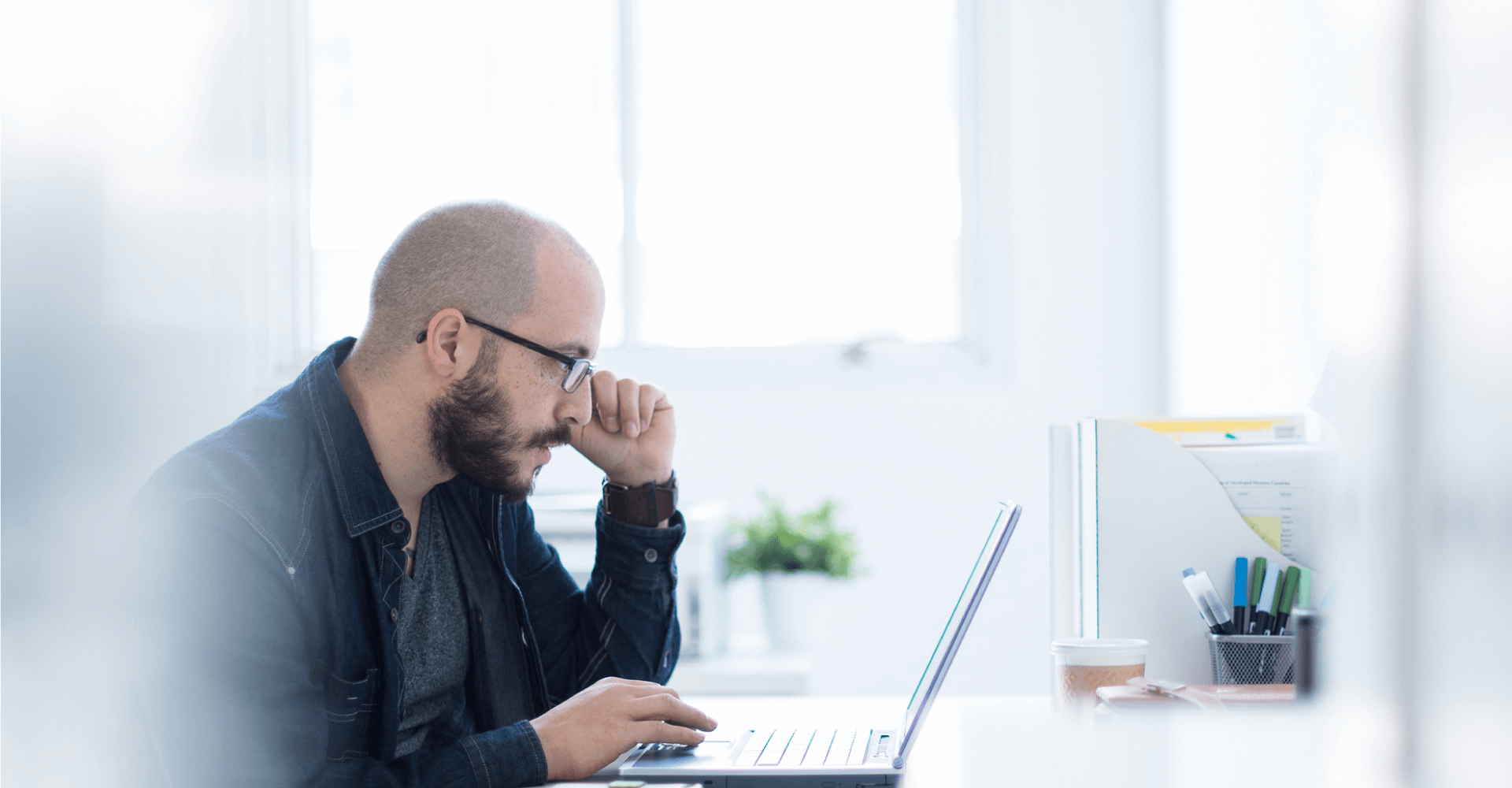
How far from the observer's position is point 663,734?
0.85 m

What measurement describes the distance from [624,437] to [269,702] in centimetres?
56

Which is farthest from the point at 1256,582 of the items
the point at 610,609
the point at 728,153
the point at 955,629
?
the point at 728,153

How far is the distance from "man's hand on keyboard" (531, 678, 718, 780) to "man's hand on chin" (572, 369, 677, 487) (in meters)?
0.37

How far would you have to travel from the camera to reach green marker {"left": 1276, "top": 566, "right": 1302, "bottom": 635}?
0.95 metres

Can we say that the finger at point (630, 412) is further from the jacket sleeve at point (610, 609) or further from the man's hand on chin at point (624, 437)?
the jacket sleeve at point (610, 609)

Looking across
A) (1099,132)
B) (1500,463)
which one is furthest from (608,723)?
(1099,132)

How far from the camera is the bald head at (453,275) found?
1.04 meters

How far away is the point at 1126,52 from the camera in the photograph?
2.45 m

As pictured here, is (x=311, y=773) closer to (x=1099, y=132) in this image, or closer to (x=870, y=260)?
(x=870, y=260)

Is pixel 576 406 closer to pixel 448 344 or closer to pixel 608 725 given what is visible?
pixel 448 344

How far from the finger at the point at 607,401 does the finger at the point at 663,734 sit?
452 millimetres

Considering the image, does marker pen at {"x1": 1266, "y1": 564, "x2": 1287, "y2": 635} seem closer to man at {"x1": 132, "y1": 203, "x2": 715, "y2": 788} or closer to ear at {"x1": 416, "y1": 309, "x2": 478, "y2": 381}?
man at {"x1": 132, "y1": 203, "x2": 715, "y2": 788}

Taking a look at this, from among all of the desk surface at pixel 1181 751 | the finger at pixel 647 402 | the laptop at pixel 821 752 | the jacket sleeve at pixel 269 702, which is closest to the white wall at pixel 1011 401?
the finger at pixel 647 402

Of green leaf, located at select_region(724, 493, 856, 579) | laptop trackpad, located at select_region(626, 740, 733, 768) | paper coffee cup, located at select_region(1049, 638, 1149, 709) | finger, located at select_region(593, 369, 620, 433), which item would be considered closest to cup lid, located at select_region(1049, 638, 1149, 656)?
paper coffee cup, located at select_region(1049, 638, 1149, 709)
